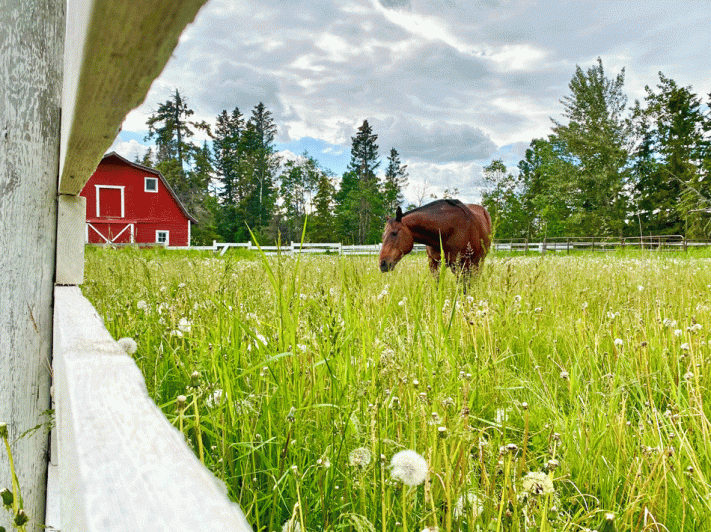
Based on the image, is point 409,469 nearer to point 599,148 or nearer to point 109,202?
point 109,202

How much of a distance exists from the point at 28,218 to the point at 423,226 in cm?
664

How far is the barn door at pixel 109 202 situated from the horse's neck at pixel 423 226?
32323 mm

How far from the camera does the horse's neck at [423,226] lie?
7.85m

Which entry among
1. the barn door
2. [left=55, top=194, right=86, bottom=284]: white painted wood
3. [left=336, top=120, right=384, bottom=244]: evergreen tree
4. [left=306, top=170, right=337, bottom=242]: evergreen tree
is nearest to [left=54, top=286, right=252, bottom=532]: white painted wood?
[left=55, top=194, right=86, bottom=284]: white painted wood

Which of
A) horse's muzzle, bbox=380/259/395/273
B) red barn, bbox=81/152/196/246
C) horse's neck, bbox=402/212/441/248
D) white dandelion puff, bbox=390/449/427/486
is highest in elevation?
red barn, bbox=81/152/196/246

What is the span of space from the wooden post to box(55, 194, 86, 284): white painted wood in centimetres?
4

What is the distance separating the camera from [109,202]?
3497 centimetres

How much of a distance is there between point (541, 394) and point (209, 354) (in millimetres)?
1624

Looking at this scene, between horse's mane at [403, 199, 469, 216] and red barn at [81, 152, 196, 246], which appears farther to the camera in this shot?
red barn at [81, 152, 196, 246]

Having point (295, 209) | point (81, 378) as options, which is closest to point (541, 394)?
point (81, 378)

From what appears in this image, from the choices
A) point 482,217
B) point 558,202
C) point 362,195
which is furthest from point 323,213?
point 482,217

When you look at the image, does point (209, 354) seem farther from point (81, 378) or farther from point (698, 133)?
point (698, 133)

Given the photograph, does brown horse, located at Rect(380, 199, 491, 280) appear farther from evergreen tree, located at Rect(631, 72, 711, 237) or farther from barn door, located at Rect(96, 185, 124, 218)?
evergreen tree, located at Rect(631, 72, 711, 237)

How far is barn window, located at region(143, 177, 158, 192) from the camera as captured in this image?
121 ft
